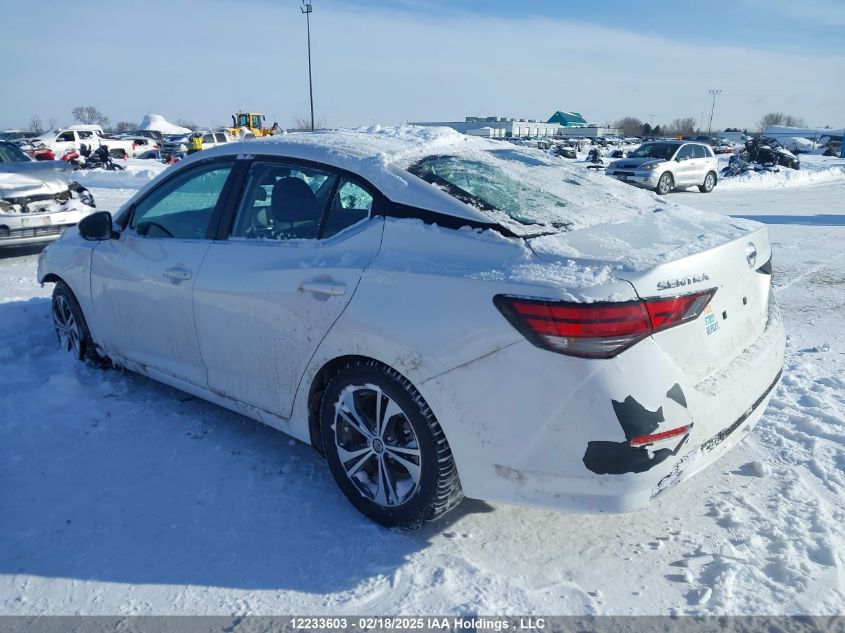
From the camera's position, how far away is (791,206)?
1644 cm

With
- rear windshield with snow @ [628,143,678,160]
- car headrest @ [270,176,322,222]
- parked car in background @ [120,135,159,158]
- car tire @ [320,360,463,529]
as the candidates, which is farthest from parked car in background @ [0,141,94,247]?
parked car in background @ [120,135,159,158]

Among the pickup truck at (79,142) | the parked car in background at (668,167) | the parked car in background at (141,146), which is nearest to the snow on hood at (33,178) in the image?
the parked car in background at (668,167)

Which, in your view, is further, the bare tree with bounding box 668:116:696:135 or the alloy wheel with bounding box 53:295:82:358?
the bare tree with bounding box 668:116:696:135

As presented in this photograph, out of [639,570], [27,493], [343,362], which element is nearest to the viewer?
[639,570]

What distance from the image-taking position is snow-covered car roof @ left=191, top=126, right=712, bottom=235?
2723 mm

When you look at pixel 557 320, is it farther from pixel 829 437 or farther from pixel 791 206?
pixel 791 206

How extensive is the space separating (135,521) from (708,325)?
258 centimetres

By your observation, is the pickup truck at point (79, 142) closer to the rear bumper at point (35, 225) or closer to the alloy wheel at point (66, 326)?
the rear bumper at point (35, 225)

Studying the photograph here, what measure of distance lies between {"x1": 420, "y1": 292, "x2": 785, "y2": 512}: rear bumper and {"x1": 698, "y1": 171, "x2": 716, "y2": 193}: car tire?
67.8 feet

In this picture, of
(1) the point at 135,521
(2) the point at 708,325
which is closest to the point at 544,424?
(2) the point at 708,325

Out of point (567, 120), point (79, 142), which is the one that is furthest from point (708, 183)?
point (567, 120)

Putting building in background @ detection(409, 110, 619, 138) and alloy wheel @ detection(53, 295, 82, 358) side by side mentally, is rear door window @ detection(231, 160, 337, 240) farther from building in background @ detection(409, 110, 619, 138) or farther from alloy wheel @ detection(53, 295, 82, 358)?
building in background @ detection(409, 110, 619, 138)

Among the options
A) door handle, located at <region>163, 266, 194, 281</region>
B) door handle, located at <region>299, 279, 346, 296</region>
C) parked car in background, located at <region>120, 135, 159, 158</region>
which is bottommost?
parked car in background, located at <region>120, 135, 159, 158</region>

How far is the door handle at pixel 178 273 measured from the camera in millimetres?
3412
